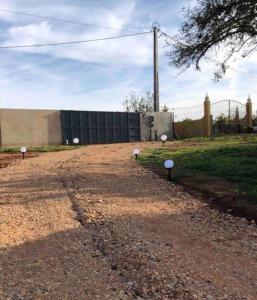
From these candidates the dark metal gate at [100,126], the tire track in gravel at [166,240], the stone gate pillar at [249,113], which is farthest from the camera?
the stone gate pillar at [249,113]

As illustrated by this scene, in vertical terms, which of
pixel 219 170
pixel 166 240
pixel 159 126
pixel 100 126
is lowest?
pixel 166 240

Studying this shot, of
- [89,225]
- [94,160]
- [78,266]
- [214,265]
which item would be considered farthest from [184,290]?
[94,160]

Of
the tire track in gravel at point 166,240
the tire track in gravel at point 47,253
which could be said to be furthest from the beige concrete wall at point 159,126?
the tire track in gravel at point 47,253

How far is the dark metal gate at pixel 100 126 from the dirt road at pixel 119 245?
1764 cm

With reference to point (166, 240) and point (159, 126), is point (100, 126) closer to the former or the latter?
point (159, 126)

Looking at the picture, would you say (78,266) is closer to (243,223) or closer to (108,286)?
(108,286)

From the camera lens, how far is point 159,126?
111 feet

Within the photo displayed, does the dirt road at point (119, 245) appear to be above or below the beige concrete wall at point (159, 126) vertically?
below

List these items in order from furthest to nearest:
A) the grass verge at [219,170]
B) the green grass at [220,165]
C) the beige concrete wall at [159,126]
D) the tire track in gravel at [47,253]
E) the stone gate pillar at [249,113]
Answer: the stone gate pillar at [249,113] → the beige concrete wall at [159,126] → the green grass at [220,165] → the grass verge at [219,170] → the tire track in gravel at [47,253]

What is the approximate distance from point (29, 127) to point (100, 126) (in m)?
→ 5.30

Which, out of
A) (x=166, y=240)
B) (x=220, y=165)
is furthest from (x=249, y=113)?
(x=166, y=240)

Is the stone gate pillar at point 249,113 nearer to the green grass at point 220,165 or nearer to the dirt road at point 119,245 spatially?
the green grass at point 220,165

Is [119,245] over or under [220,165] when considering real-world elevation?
under

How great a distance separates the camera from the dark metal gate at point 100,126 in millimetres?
29234
